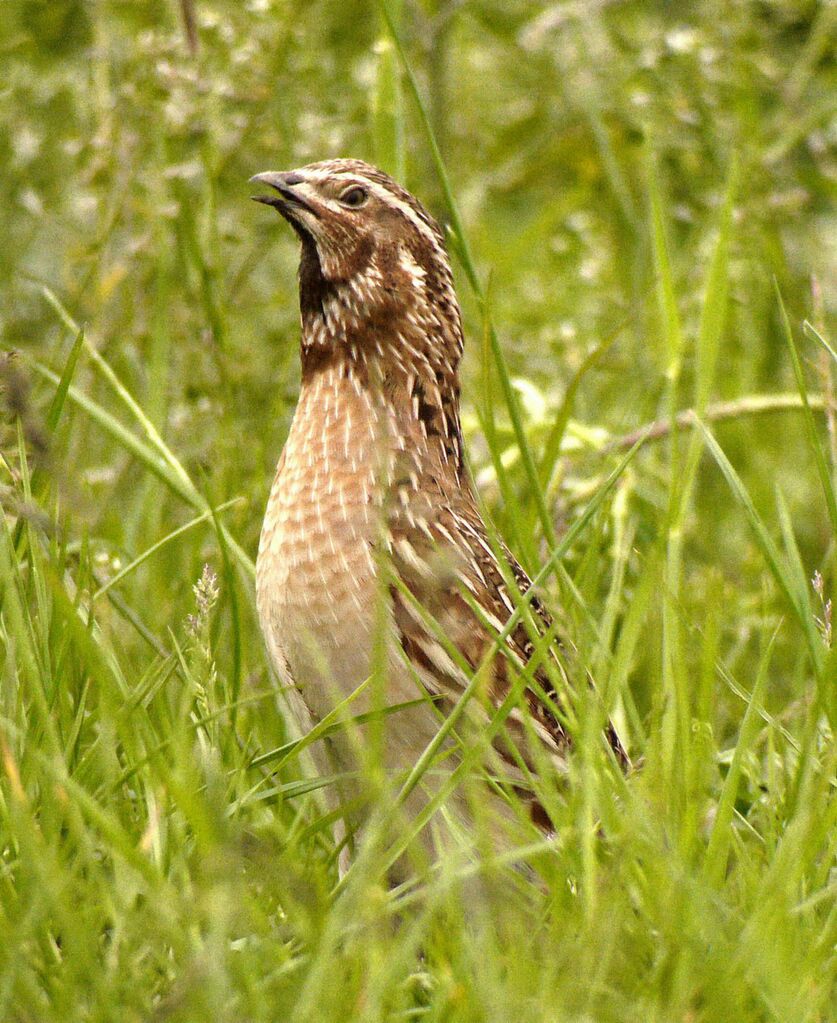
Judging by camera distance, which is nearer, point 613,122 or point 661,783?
point 661,783

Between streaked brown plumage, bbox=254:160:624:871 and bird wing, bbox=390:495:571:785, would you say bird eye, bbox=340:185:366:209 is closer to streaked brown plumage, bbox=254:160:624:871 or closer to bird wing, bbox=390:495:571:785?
streaked brown plumage, bbox=254:160:624:871

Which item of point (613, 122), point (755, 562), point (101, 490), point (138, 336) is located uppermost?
point (613, 122)

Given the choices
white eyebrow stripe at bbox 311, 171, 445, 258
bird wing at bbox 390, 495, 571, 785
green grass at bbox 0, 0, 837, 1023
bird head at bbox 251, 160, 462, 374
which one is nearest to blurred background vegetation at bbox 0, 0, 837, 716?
green grass at bbox 0, 0, 837, 1023

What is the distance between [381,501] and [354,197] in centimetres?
119

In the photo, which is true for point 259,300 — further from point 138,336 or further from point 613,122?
point 613,122

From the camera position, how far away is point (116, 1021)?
85.5 inches

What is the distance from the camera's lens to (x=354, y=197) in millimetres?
3869

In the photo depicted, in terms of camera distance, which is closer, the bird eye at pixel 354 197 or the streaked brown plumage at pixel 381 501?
the streaked brown plumage at pixel 381 501

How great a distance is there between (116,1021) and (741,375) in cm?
424

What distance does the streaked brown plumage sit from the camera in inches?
130

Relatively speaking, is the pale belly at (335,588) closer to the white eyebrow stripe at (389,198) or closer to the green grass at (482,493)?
the green grass at (482,493)

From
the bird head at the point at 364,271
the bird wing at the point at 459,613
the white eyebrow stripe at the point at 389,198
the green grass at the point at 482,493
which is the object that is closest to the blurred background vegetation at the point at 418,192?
the green grass at the point at 482,493

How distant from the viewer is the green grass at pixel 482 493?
233cm

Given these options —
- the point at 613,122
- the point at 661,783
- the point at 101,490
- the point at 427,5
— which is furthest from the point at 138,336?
the point at 661,783
